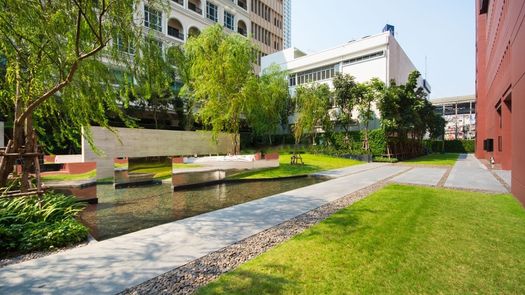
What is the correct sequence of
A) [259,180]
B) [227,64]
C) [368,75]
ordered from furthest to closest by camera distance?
[368,75] → [227,64] → [259,180]

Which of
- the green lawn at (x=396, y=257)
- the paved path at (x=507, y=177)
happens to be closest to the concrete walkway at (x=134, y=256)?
the green lawn at (x=396, y=257)

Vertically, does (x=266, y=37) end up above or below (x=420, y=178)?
above

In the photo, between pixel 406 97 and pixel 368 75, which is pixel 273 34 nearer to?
pixel 368 75

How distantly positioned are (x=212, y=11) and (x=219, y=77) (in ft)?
82.4

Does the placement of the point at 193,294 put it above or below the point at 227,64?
below

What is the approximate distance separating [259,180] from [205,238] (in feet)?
33.2

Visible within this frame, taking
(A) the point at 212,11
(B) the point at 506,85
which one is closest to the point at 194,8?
(A) the point at 212,11

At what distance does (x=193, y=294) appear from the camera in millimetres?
3283

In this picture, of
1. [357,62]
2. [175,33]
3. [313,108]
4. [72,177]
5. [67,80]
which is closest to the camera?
[67,80]

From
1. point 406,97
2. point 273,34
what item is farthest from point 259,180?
point 273,34

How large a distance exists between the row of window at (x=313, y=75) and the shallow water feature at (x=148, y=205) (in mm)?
28987

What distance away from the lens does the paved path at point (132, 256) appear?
3.55 m

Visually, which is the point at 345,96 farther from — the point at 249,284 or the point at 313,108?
the point at 249,284

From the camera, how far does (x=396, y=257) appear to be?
4.28 meters
